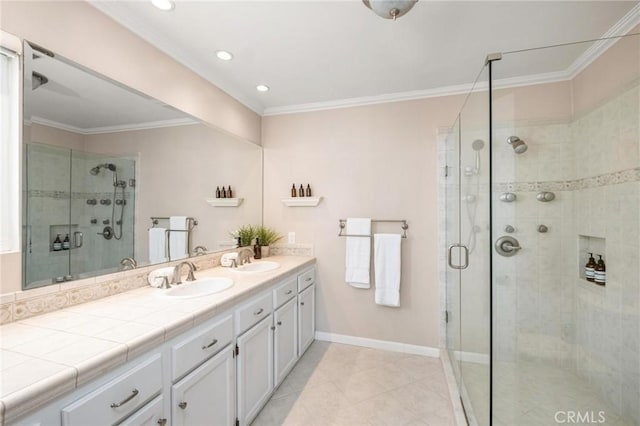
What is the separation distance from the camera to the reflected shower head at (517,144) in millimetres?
1870

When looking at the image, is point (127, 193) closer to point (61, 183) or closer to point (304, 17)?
point (61, 183)

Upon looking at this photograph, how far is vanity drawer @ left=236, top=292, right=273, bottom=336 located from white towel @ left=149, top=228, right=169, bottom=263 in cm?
75

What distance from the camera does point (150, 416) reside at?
1.04 metres

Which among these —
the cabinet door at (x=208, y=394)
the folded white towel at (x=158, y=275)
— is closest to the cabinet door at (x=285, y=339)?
the cabinet door at (x=208, y=394)

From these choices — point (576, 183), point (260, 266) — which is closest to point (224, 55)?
point (260, 266)

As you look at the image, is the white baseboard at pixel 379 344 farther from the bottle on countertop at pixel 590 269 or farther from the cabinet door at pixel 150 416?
the cabinet door at pixel 150 416

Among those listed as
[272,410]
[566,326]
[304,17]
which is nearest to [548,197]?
[566,326]

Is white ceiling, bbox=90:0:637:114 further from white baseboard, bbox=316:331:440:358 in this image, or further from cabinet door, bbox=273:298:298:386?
white baseboard, bbox=316:331:440:358

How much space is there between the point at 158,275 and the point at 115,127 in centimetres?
93

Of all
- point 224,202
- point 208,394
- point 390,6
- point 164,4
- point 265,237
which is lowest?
point 208,394

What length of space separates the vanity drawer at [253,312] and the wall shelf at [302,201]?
117 centimetres

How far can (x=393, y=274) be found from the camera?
2.59m

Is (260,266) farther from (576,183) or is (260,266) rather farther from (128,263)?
Result: (576,183)

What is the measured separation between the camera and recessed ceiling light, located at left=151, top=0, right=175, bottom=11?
1487 mm
